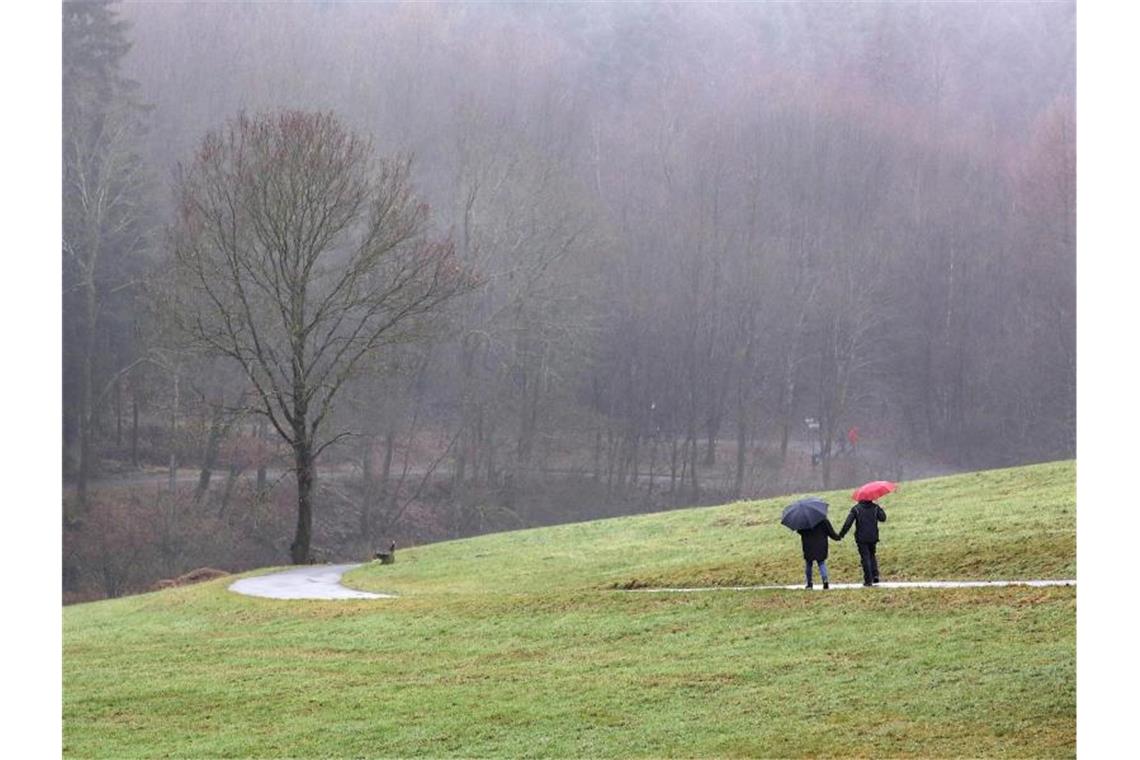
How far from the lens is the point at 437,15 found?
87.8 metres

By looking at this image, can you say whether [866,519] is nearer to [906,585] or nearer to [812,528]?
[812,528]

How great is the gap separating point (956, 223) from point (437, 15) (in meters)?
33.0

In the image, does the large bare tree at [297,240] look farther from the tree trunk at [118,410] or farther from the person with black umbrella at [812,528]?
the person with black umbrella at [812,528]

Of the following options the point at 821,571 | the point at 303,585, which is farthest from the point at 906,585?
the point at 303,585

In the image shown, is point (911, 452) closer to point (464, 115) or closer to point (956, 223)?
point (956, 223)

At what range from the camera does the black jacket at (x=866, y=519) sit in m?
22.6

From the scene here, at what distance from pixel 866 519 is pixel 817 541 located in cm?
99

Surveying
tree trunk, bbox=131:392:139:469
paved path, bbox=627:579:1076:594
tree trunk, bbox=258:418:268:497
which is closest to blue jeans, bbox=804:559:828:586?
paved path, bbox=627:579:1076:594

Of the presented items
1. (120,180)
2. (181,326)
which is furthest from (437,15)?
(181,326)

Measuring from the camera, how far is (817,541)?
2328cm

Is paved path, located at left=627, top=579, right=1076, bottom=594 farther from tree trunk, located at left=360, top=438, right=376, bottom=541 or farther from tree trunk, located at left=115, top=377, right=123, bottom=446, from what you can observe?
tree trunk, located at left=115, top=377, right=123, bottom=446
